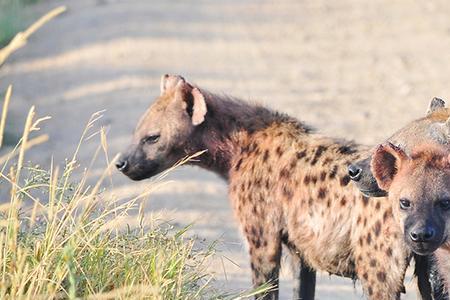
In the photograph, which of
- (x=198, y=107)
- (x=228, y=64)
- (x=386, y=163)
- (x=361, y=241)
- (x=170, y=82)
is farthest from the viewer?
(x=228, y=64)

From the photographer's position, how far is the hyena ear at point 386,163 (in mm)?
5184

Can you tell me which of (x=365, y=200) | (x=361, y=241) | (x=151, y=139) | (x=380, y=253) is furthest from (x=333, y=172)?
(x=151, y=139)

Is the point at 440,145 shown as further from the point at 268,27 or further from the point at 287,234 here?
the point at 268,27

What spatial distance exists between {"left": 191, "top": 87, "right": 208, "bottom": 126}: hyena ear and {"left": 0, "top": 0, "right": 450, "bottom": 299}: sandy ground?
1.66 m

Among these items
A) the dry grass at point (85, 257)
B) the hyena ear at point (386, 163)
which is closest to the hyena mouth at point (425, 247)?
the hyena ear at point (386, 163)

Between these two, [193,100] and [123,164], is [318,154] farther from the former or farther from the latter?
[123,164]

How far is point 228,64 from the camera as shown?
35.0ft

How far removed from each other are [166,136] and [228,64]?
13.9 ft

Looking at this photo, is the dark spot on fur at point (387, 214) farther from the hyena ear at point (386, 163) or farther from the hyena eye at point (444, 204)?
the hyena eye at point (444, 204)

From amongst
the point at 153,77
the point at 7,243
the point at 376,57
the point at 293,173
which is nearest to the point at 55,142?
the point at 153,77

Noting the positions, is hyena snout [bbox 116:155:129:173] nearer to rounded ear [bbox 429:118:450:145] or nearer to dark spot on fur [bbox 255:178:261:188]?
dark spot on fur [bbox 255:178:261:188]

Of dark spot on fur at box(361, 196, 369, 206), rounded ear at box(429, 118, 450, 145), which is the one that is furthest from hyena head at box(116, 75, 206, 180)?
rounded ear at box(429, 118, 450, 145)

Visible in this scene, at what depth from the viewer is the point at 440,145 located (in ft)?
17.1

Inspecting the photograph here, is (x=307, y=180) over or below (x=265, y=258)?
over
